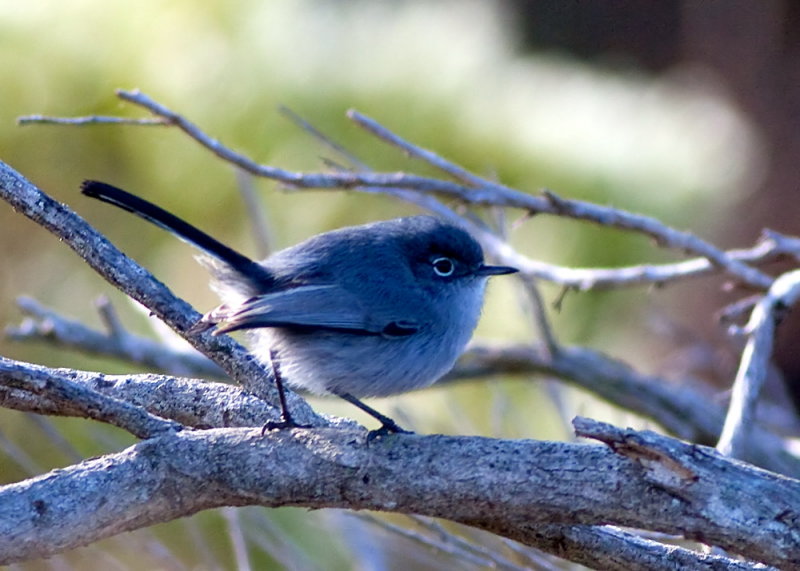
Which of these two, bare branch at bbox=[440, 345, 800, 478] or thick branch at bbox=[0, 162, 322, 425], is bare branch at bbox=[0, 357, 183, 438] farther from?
bare branch at bbox=[440, 345, 800, 478]

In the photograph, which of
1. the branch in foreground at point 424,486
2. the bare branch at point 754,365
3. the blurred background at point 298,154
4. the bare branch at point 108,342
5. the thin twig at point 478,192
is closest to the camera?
the branch in foreground at point 424,486

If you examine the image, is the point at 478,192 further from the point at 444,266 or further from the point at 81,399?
the point at 81,399

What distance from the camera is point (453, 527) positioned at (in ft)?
14.5

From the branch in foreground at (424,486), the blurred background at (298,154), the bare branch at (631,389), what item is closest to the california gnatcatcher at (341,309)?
the branch in foreground at (424,486)

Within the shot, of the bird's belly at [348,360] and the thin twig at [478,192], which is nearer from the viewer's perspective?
the bird's belly at [348,360]

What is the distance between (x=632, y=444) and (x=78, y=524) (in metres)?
1.10

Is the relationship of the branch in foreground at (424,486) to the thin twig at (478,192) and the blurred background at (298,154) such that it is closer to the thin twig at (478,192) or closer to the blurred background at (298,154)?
the thin twig at (478,192)

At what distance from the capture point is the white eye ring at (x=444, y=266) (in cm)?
276

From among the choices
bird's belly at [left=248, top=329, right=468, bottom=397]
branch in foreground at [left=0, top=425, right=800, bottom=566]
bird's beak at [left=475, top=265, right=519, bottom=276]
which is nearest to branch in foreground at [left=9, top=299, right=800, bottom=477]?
bird's beak at [left=475, top=265, right=519, bottom=276]

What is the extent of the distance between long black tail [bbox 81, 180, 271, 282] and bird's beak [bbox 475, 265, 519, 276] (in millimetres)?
649

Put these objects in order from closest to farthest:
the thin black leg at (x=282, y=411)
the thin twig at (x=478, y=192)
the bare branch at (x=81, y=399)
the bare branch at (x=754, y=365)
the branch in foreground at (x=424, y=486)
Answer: the branch in foreground at (x=424, y=486) < the bare branch at (x=81, y=399) < the thin black leg at (x=282, y=411) < the bare branch at (x=754, y=365) < the thin twig at (x=478, y=192)

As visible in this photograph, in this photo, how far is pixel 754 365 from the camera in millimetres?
2865

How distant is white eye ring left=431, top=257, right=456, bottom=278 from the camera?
2764mm

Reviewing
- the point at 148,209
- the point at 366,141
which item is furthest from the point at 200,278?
the point at 148,209
